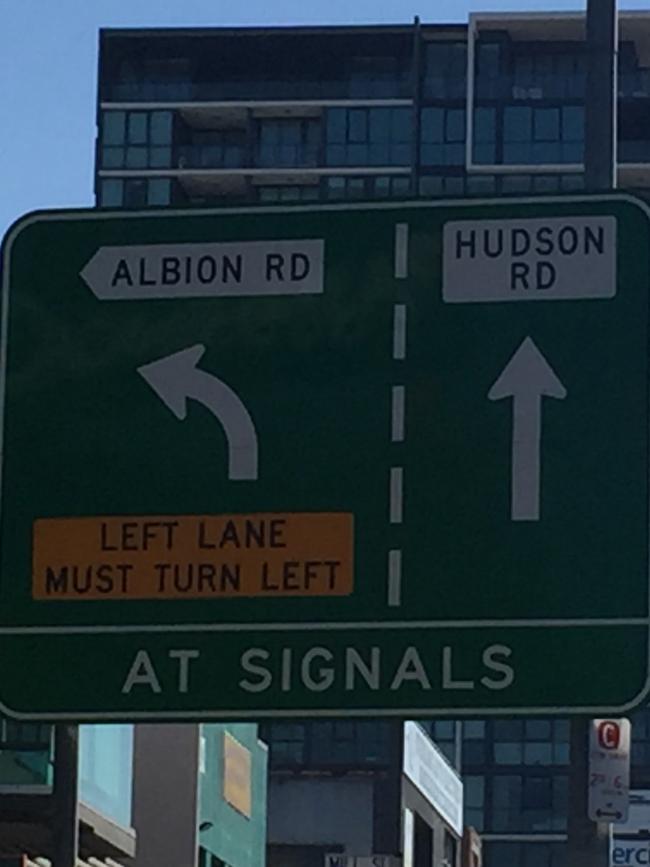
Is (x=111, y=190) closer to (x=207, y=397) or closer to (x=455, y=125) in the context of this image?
(x=455, y=125)

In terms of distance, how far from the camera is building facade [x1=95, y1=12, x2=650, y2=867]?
120 m

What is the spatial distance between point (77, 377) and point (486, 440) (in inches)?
56.1

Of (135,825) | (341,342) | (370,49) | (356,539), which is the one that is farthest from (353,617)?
(370,49)

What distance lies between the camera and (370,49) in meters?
121

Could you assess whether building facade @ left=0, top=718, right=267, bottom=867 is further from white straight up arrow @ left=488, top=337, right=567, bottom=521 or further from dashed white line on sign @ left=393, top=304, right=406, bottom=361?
white straight up arrow @ left=488, top=337, right=567, bottom=521

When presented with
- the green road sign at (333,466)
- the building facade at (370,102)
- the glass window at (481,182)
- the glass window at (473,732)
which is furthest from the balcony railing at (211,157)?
the green road sign at (333,466)

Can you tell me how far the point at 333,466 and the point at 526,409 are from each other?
65 cm

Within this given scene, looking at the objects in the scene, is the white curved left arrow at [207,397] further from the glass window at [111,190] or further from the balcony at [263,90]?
the glass window at [111,190]

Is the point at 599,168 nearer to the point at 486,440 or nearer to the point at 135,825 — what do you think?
the point at 486,440

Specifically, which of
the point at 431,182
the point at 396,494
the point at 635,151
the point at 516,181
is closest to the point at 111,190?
the point at 431,182

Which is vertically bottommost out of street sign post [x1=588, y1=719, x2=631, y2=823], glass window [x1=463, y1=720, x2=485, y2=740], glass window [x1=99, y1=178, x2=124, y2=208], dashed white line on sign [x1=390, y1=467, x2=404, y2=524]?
street sign post [x1=588, y1=719, x2=631, y2=823]

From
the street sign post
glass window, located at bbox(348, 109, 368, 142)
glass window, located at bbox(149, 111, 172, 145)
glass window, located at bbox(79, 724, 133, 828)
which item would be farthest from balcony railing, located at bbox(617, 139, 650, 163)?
the street sign post

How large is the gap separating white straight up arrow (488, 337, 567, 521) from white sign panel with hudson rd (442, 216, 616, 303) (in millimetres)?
213

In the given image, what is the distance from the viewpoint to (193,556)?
28.8 ft
